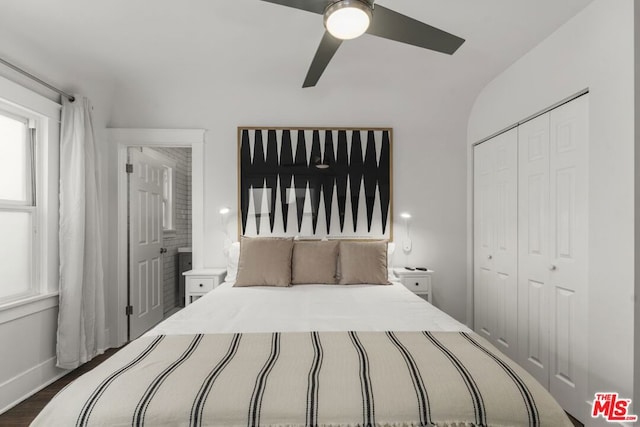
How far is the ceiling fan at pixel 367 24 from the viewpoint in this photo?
1.45 meters

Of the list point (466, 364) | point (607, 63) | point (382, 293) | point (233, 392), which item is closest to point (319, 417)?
point (233, 392)

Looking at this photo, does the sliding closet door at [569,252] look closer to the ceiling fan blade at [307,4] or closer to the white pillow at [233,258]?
the ceiling fan blade at [307,4]

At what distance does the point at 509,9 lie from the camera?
82.9 inches

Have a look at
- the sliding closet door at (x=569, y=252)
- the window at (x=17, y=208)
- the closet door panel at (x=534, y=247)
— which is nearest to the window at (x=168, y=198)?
the window at (x=17, y=208)

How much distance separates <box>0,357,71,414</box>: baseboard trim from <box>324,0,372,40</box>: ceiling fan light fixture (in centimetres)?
282

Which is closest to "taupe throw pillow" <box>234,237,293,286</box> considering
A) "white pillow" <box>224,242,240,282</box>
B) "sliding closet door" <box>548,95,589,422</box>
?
"white pillow" <box>224,242,240,282</box>

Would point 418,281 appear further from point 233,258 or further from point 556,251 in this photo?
point 233,258

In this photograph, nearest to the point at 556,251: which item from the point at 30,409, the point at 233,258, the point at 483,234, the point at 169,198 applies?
the point at 483,234

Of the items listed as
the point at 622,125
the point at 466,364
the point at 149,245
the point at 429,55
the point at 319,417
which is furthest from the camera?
the point at 149,245

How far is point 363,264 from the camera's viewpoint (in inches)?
113

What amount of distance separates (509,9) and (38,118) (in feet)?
10.6

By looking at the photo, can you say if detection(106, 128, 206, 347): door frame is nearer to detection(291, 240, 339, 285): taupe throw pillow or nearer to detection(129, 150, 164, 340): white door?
detection(129, 150, 164, 340): white door

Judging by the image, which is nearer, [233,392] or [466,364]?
[233,392]

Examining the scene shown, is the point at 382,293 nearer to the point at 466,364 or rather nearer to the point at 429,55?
the point at 466,364
